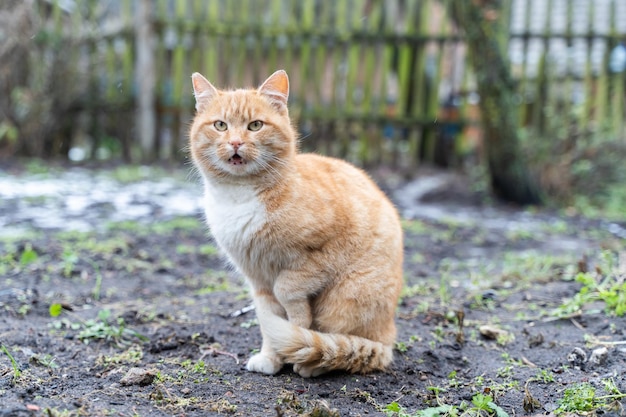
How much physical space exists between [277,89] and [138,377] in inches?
53.1

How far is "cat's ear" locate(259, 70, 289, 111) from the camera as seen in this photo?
2.84 metres

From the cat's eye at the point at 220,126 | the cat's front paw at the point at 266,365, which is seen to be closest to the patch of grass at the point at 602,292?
the cat's front paw at the point at 266,365

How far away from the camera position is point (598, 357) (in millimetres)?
2842

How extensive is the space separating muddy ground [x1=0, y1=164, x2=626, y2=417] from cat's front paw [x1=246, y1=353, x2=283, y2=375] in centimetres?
4

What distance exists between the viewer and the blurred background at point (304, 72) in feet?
28.5

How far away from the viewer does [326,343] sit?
2631 millimetres

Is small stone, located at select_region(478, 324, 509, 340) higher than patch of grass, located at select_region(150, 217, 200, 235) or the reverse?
the reverse

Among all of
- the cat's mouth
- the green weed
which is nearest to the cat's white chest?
the cat's mouth

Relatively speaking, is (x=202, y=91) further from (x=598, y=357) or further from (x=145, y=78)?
(x=145, y=78)

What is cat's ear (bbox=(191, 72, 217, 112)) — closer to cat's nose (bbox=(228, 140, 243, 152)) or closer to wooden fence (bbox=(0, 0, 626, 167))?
cat's nose (bbox=(228, 140, 243, 152))

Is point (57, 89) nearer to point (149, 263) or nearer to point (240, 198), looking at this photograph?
point (149, 263)

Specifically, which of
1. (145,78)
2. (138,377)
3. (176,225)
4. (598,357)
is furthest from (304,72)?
(138,377)

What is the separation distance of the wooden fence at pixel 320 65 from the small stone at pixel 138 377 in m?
6.59

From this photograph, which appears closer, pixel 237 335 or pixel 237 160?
pixel 237 160
